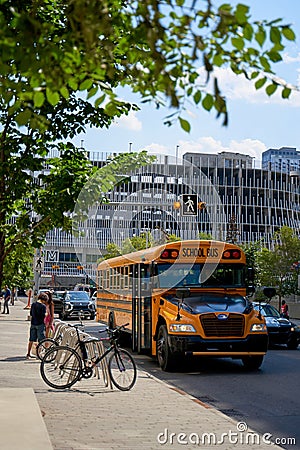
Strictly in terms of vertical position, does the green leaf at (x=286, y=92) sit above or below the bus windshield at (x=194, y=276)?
above

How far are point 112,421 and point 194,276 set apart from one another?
901 centimetres

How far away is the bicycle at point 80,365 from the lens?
42.8 ft

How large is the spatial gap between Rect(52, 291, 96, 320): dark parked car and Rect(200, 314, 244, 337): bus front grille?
27050 millimetres

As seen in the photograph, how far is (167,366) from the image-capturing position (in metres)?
17.0

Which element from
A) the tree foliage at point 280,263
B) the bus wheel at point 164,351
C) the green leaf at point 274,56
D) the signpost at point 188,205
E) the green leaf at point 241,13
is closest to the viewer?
the green leaf at point 241,13

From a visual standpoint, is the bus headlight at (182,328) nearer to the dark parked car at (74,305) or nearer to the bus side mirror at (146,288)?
the bus side mirror at (146,288)

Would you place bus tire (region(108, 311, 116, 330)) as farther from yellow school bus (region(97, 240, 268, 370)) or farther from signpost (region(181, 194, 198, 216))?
signpost (region(181, 194, 198, 216))

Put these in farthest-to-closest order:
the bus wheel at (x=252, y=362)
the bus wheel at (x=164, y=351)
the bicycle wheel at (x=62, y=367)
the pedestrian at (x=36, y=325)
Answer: the pedestrian at (x=36, y=325) < the bus wheel at (x=252, y=362) < the bus wheel at (x=164, y=351) < the bicycle wheel at (x=62, y=367)

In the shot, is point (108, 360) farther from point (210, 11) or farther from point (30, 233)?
point (210, 11)

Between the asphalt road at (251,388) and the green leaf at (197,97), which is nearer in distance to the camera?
the green leaf at (197,97)

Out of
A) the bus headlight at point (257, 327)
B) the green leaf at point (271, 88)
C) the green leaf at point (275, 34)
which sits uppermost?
the green leaf at point (275, 34)

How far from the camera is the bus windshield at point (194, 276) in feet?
60.6

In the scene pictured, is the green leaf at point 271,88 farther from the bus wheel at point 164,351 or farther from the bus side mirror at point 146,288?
the bus side mirror at point 146,288

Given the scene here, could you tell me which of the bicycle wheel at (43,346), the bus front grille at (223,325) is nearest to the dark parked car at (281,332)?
the bus front grille at (223,325)
